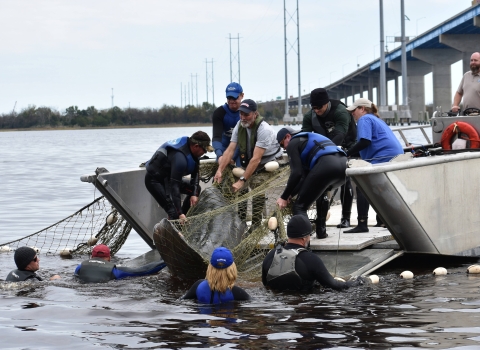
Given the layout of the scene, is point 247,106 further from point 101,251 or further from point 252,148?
point 101,251

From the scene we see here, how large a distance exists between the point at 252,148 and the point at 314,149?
52.8 inches

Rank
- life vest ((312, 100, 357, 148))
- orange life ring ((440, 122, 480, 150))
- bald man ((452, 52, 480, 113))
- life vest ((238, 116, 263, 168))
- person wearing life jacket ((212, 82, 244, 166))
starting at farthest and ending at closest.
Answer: bald man ((452, 52, 480, 113)), orange life ring ((440, 122, 480, 150)), person wearing life jacket ((212, 82, 244, 166)), life vest ((312, 100, 357, 148)), life vest ((238, 116, 263, 168))

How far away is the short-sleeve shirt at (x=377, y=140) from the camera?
1023cm

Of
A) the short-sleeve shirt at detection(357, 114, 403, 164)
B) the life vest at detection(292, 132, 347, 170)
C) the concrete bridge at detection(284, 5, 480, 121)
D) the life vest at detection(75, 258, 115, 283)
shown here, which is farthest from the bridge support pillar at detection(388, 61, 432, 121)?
the life vest at detection(75, 258, 115, 283)

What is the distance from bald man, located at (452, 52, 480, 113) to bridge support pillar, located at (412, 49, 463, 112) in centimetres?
4579

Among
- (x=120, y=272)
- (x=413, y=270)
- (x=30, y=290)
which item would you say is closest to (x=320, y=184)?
(x=413, y=270)

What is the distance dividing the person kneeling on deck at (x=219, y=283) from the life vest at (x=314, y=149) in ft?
6.11

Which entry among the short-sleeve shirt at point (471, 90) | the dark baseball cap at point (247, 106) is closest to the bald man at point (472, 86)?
the short-sleeve shirt at point (471, 90)

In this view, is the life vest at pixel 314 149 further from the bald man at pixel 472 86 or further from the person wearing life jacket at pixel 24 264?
the bald man at pixel 472 86

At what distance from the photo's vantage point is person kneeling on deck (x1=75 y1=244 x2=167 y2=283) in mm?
9844

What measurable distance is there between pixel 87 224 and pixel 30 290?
764 cm

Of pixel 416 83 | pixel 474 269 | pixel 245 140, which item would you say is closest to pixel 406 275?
pixel 474 269

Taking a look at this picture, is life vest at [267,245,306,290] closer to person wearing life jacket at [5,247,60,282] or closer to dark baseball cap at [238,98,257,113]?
dark baseball cap at [238,98,257,113]

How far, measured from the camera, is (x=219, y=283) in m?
8.08
